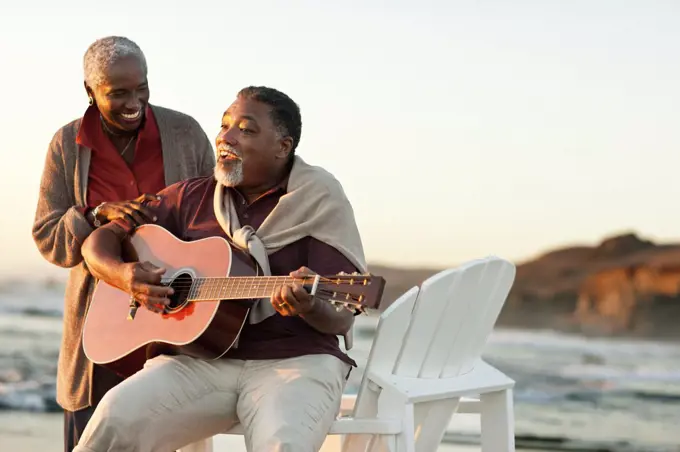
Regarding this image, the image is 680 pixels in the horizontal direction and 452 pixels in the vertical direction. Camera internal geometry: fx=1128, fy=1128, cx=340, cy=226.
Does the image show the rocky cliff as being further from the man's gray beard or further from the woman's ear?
the man's gray beard

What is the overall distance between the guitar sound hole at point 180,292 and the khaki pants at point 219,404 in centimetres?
12

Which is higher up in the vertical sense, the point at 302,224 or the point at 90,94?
the point at 90,94

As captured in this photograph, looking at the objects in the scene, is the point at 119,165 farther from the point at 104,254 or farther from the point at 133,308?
the point at 133,308

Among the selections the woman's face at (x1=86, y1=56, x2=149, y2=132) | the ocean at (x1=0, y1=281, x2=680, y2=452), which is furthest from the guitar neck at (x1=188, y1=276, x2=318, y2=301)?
the ocean at (x1=0, y1=281, x2=680, y2=452)

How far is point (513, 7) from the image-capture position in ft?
20.4

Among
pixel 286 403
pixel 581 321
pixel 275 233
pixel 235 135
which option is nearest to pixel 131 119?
pixel 235 135

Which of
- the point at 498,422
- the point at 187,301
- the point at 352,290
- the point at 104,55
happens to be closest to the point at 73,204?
the point at 104,55

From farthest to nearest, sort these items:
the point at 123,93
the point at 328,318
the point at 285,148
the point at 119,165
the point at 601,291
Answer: the point at 601,291 < the point at 119,165 < the point at 123,93 < the point at 285,148 < the point at 328,318

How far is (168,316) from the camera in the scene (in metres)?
2.65

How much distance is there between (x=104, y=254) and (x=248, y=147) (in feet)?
1.48

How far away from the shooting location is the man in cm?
245

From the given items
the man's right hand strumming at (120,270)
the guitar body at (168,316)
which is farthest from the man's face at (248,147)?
the man's right hand strumming at (120,270)

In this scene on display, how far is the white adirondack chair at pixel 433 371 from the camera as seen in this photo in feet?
8.52

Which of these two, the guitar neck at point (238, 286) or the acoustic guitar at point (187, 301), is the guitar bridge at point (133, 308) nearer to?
the acoustic guitar at point (187, 301)
